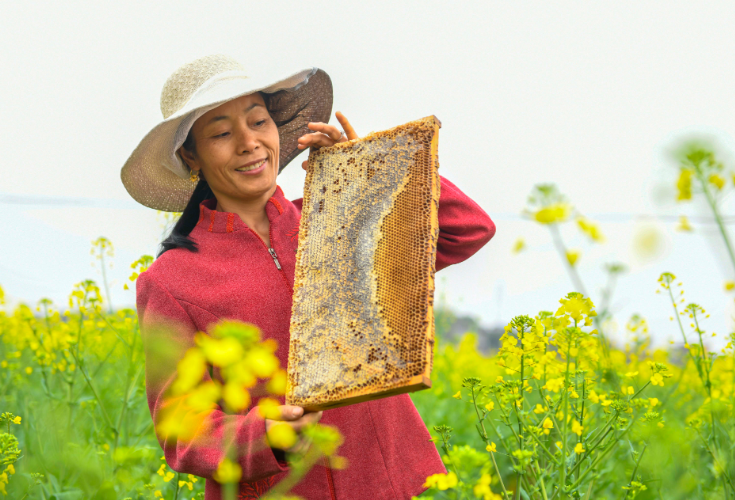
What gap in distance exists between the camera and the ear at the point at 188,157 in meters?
2.25

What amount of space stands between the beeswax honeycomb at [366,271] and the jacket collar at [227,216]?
24 centimetres

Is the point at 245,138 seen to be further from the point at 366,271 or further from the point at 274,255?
the point at 366,271

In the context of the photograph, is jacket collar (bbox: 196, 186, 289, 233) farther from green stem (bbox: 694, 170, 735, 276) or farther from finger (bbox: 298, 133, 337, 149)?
green stem (bbox: 694, 170, 735, 276)

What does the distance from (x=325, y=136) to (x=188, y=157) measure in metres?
0.58

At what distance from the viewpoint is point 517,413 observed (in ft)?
5.11

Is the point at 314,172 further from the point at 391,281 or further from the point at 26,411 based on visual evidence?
the point at 26,411

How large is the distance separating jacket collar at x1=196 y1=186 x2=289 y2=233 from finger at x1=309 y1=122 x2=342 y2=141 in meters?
0.34

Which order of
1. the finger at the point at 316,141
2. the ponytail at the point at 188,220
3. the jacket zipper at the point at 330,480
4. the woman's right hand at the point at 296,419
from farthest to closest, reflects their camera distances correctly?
the ponytail at the point at 188,220, the finger at the point at 316,141, the jacket zipper at the point at 330,480, the woman's right hand at the point at 296,419

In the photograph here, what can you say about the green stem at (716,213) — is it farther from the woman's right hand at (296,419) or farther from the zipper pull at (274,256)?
the zipper pull at (274,256)

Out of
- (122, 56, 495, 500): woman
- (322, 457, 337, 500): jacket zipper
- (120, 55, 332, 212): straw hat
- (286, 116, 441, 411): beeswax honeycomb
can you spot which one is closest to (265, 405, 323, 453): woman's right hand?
(286, 116, 441, 411): beeswax honeycomb

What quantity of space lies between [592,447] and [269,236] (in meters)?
1.27

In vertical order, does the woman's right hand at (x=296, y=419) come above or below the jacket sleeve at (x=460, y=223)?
below

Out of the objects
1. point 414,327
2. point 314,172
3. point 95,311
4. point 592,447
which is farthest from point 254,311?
point 95,311

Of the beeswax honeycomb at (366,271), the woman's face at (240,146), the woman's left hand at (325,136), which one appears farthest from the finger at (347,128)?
the woman's face at (240,146)
